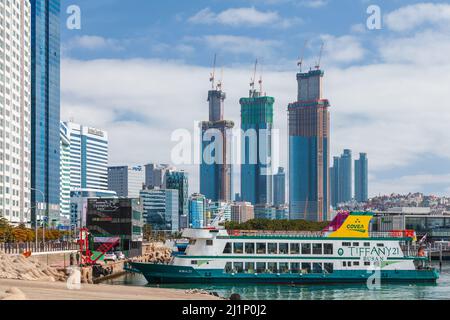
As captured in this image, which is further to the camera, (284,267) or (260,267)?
(284,267)

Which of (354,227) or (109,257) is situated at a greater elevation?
(354,227)

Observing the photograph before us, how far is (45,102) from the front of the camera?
190m

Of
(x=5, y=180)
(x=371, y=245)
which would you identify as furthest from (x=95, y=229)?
(x=371, y=245)

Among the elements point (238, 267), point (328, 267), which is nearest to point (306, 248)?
point (328, 267)

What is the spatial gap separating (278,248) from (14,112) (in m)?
95.7

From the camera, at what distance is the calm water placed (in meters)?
56.4

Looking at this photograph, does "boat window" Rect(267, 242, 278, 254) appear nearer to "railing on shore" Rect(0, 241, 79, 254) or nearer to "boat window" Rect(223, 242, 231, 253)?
"boat window" Rect(223, 242, 231, 253)

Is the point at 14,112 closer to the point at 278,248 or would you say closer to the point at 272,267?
the point at 278,248

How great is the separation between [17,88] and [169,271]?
98617mm

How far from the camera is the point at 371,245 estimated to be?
224ft

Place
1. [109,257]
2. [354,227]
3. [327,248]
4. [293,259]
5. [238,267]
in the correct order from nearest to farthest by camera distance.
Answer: [238,267] → [293,259] → [327,248] → [354,227] → [109,257]

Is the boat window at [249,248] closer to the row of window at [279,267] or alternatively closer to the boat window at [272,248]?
the row of window at [279,267]

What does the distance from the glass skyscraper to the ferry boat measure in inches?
4711

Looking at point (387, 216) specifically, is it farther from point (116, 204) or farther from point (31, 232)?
point (31, 232)
